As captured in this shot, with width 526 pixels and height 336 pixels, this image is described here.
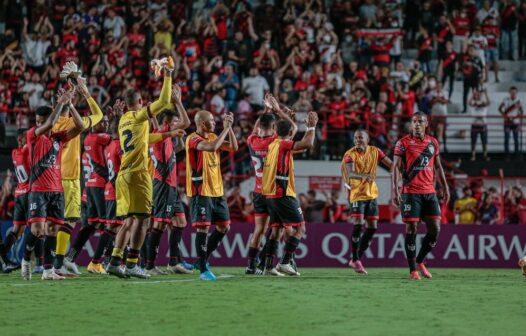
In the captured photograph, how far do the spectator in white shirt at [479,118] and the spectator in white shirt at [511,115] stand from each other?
1.59 feet

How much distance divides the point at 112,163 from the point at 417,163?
15.2 feet

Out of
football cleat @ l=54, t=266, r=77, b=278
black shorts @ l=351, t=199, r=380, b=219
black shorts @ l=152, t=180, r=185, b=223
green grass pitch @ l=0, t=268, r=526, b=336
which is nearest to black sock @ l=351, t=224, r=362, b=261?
black shorts @ l=351, t=199, r=380, b=219

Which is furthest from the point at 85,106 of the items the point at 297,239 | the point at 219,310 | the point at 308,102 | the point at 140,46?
the point at 219,310

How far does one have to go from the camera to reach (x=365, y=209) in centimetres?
1852

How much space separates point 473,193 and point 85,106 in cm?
945

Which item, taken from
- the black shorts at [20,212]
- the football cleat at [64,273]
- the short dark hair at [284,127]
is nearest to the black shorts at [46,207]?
the football cleat at [64,273]

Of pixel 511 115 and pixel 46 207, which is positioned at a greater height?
pixel 511 115

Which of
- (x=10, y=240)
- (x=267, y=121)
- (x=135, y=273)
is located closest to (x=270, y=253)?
(x=267, y=121)

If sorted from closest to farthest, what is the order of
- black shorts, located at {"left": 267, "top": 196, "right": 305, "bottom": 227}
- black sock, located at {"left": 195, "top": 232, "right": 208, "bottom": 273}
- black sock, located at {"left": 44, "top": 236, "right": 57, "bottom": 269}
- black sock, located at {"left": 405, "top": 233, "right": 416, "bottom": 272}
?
black sock, located at {"left": 195, "top": 232, "right": 208, "bottom": 273}
black sock, located at {"left": 44, "top": 236, "right": 57, "bottom": 269}
black sock, located at {"left": 405, "top": 233, "right": 416, "bottom": 272}
black shorts, located at {"left": 267, "top": 196, "right": 305, "bottom": 227}

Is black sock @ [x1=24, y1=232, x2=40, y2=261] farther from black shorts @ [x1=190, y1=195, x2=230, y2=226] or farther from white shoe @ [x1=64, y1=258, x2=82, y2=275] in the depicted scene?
black shorts @ [x1=190, y1=195, x2=230, y2=226]

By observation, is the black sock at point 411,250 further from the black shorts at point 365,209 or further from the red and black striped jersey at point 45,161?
the red and black striped jersey at point 45,161

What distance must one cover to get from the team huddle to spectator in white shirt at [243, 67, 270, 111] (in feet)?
28.6

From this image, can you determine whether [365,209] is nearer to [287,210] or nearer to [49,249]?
[287,210]

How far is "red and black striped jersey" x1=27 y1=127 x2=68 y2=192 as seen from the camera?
48.6 feet
